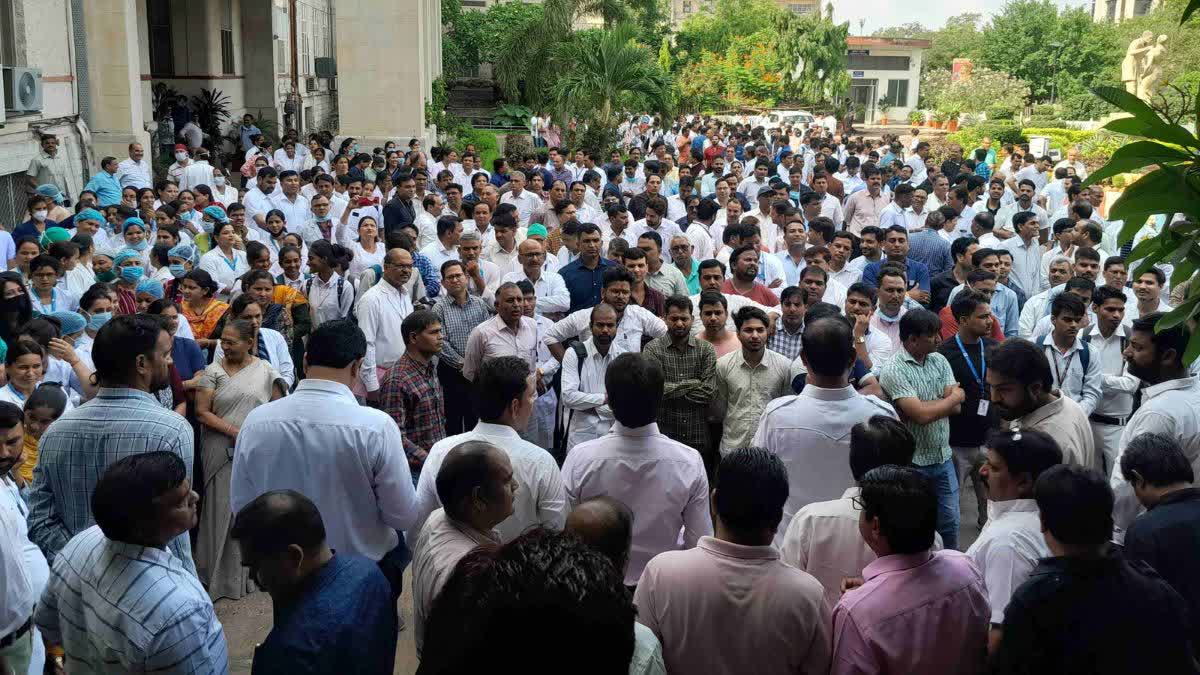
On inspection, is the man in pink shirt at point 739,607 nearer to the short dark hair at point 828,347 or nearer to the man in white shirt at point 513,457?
the man in white shirt at point 513,457

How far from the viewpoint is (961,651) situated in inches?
127

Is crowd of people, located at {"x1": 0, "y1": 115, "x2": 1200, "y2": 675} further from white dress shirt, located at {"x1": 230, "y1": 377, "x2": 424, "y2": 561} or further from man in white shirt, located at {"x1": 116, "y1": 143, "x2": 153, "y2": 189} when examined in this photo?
man in white shirt, located at {"x1": 116, "y1": 143, "x2": 153, "y2": 189}

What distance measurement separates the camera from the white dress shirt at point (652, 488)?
4223 mm

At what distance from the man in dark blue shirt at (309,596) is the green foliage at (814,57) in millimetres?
60202

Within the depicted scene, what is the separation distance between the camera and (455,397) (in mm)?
7344

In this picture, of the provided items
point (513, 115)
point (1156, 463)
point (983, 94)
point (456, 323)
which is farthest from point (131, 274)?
point (983, 94)

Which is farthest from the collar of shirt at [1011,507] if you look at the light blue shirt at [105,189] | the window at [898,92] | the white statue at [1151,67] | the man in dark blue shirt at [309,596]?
the window at [898,92]

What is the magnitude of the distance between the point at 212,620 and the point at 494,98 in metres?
47.4

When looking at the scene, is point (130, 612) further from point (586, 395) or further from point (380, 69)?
point (380, 69)

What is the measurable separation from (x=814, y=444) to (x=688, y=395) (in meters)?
1.40

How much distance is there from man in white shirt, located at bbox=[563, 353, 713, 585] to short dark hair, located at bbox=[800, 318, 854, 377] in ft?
2.44

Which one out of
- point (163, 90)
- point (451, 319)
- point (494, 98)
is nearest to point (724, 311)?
point (451, 319)

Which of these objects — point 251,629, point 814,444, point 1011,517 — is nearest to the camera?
point 1011,517

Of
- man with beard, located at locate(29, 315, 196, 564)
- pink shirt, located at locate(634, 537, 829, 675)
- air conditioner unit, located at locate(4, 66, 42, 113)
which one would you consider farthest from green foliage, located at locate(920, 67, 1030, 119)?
pink shirt, located at locate(634, 537, 829, 675)
